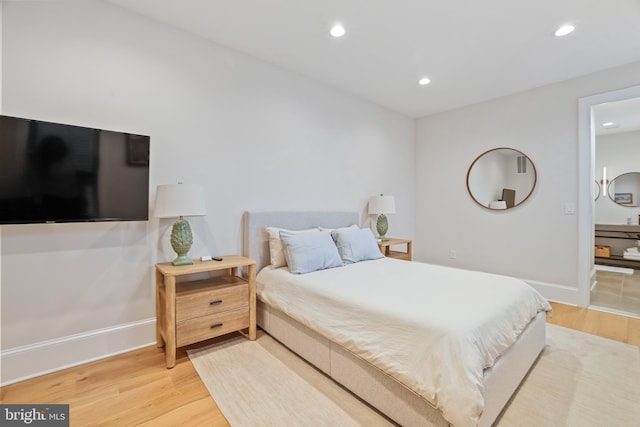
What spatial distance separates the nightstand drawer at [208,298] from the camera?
2100mm

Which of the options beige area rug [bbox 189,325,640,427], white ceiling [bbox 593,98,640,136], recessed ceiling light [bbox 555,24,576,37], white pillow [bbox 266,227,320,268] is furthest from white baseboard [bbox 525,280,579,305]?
white pillow [bbox 266,227,320,268]

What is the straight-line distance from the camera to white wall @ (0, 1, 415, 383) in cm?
189

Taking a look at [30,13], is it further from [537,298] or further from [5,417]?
[537,298]

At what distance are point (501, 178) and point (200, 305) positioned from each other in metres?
4.15

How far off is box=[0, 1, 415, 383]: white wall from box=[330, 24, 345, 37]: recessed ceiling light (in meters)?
0.85

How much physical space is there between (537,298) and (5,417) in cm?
350

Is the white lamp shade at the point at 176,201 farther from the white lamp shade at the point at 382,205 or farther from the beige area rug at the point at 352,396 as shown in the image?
the white lamp shade at the point at 382,205

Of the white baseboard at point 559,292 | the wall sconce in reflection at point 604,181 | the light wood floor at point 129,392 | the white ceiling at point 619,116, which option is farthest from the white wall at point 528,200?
the light wood floor at point 129,392

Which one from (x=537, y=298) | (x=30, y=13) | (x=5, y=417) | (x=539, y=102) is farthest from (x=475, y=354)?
(x=539, y=102)

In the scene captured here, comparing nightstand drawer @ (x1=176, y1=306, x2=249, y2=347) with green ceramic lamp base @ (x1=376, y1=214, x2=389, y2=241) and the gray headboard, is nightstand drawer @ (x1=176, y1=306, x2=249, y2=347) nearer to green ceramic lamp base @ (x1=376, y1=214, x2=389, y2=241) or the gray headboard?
the gray headboard

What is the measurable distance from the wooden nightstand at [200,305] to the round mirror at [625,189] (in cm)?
732

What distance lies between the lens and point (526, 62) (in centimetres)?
300
